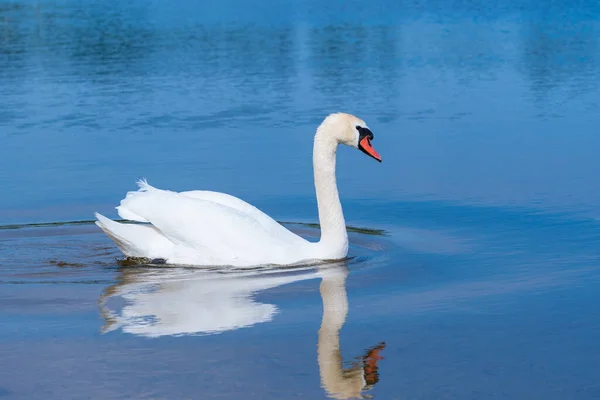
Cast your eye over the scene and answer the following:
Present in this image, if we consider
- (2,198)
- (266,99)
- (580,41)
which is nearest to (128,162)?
(2,198)

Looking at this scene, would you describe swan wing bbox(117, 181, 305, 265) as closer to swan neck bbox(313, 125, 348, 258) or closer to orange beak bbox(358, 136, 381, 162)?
swan neck bbox(313, 125, 348, 258)

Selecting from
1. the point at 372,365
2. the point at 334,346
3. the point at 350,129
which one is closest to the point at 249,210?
the point at 350,129

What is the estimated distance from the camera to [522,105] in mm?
16203

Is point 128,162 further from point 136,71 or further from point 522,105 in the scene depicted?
point 136,71

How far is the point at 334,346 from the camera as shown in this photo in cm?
661

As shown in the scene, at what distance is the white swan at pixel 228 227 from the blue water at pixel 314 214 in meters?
0.23

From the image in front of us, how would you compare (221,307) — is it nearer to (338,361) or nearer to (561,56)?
(338,361)

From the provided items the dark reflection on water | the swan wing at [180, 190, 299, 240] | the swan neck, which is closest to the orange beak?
the swan neck

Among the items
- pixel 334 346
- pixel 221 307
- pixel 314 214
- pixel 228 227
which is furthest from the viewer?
pixel 314 214

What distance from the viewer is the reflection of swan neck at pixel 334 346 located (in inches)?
231

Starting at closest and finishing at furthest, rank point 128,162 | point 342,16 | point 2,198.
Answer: point 2,198
point 128,162
point 342,16

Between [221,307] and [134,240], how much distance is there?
71.4 inches

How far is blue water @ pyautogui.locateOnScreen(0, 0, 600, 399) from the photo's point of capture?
247 inches

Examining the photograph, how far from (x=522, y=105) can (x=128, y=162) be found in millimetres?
5949
